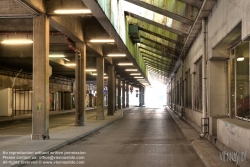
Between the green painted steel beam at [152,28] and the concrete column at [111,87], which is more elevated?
the green painted steel beam at [152,28]

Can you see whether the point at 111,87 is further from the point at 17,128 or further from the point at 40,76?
the point at 40,76

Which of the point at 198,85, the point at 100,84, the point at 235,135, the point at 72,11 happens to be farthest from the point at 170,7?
the point at 100,84

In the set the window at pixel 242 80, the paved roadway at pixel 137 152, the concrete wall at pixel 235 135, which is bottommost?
the paved roadway at pixel 137 152

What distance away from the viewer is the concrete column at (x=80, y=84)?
2228 centimetres

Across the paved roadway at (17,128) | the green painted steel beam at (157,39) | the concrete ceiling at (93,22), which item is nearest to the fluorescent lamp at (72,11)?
the concrete ceiling at (93,22)

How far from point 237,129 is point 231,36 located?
350 centimetres

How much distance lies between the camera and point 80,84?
2275 centimetres

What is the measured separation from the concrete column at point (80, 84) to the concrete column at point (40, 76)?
724 centimetres

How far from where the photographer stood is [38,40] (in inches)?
587

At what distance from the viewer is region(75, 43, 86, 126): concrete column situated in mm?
22281

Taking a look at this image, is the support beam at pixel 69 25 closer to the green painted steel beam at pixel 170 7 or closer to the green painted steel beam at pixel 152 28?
the green painted steel beam at pixel 170 7

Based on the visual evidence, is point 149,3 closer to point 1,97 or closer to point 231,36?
point 231,36

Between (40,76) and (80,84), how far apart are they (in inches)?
311

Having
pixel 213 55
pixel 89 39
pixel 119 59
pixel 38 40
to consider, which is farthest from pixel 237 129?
pixel 119 59
